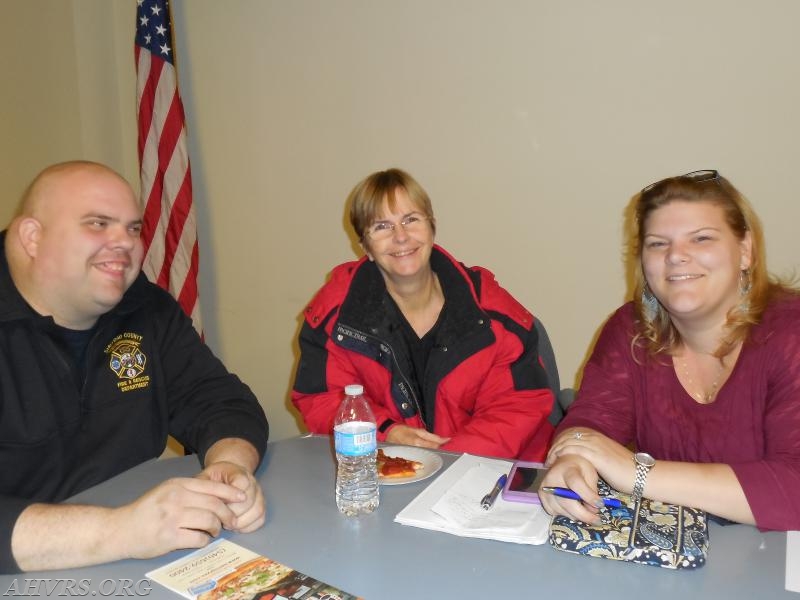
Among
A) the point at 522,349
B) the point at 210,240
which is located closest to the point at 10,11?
the point at 210,240

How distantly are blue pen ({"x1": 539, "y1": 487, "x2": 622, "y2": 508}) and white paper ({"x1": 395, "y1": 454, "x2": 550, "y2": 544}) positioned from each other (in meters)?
0.07

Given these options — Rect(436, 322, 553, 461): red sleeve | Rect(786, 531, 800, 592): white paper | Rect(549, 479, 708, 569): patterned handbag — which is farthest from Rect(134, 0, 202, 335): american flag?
Rect(786, 531, 800, 592): white paper

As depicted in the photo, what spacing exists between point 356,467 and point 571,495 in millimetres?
473

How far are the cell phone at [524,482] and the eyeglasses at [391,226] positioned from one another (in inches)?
39.4

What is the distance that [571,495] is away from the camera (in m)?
1.26

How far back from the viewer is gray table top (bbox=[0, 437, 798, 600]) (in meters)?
1.07

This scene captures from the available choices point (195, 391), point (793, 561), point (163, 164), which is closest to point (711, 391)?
point (793, 561)

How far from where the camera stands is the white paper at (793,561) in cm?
106

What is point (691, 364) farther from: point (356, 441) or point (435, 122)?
point (435, 122)

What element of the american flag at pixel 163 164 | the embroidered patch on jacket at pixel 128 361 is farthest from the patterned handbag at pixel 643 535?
the american flag at pixel 163 164

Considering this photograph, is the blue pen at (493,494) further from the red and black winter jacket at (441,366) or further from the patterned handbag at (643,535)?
the red and black winter jacket at (441,366)

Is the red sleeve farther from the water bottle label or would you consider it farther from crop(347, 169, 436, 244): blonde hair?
the water bottle label

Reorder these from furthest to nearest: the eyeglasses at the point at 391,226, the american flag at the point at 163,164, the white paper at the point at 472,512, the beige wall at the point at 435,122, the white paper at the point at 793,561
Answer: the american flag at the point at 163,164 < the beige wall at the point at 435,122 < the eyeglasses at the point at 391,226 < the white paper at the point at 472,512 < the white paper at the point at 793,561

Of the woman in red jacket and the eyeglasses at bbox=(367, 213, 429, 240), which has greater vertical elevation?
the eyeglasses at bbox=(367, 213, 429, 240)
